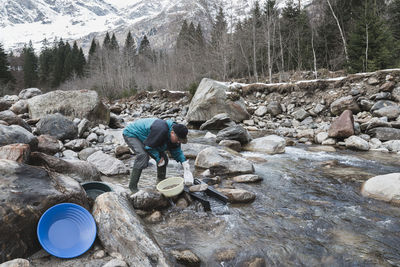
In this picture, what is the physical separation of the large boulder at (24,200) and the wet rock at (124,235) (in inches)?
14.3

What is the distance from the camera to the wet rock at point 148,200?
3398mm

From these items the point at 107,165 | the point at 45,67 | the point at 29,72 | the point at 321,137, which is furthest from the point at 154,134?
the point at 45,67

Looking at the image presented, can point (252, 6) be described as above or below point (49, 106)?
above

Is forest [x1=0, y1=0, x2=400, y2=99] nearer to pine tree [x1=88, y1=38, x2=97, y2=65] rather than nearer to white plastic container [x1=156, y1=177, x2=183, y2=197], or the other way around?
pine tree [x1=88, y1=38, x2=97, y2=65]

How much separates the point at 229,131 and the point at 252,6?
1998 cm

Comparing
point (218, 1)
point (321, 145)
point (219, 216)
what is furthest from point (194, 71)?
point (219, 216)

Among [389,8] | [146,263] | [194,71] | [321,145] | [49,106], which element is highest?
[389,8]

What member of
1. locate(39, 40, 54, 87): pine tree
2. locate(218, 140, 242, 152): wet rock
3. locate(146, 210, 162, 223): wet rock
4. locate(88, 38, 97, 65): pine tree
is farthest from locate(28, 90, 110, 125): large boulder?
locate(39, 40, 54, 87): pine tree

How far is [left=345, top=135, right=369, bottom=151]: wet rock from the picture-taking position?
24.2 feet

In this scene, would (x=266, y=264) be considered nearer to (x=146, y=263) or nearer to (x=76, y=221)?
(x=146, y=263)

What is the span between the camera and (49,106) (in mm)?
10414

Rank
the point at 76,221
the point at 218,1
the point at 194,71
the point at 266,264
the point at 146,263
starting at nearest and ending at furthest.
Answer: the point at 146,263 → the point at 76,221 → the point at 266,264 → the point at 218,1 → the point at 194,71

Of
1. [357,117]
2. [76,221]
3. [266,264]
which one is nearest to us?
[76,221]

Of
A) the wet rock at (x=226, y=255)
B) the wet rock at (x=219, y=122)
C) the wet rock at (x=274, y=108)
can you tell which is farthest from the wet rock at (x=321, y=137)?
the wet rock at (x=226, y=255)
